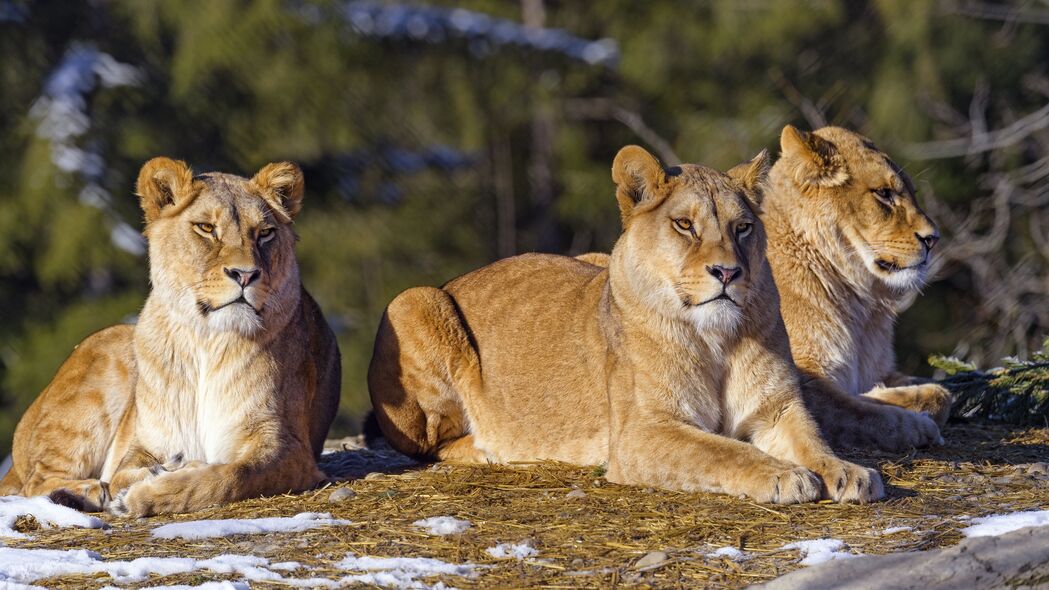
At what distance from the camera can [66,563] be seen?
4391 millimetres

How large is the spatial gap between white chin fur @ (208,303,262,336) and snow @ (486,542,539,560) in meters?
1.61

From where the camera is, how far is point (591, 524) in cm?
473

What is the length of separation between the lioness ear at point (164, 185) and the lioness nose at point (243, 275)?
0.41 m

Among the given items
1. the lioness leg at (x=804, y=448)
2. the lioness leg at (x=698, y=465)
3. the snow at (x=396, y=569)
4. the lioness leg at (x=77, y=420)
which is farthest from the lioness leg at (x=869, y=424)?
the lioness leg at (x=77, y=420)

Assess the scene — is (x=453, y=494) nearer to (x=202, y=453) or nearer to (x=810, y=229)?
(x=202, y=453)

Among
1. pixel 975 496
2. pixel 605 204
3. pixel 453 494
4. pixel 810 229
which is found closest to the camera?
pixel 975 496

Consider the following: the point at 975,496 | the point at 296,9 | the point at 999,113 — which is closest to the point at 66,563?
the point at 975,496

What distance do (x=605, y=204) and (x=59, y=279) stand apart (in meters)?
4.89

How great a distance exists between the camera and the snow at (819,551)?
414cm

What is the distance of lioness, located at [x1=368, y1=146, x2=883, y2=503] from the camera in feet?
17.1

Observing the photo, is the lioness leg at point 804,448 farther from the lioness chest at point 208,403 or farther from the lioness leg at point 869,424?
the lioness chest at point 208,403

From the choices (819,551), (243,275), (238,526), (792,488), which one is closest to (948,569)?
(819,551)

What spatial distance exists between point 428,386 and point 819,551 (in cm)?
264

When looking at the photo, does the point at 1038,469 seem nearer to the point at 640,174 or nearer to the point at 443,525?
the point at 640,174
